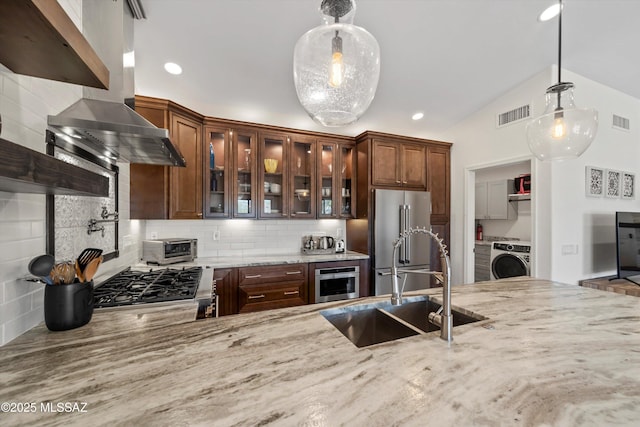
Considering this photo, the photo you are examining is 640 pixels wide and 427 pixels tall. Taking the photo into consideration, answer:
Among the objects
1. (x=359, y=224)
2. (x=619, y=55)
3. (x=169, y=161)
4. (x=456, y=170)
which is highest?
(x=619, y=55)

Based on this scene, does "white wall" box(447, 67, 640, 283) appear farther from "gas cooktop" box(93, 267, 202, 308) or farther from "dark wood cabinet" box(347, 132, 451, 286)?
"gas cooktop" box(93, 267, 202, 308)

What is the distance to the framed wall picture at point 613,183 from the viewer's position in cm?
316

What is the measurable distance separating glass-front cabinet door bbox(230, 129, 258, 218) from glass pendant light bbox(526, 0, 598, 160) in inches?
102

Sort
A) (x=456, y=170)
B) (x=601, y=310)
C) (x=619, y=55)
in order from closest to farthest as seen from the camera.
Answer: (x=601, y=310), (x=619, y=55), (x=456, y=170)

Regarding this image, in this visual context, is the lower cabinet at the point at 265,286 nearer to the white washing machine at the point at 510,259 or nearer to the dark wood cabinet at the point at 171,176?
the dark wood cabinet at the point at 171,176

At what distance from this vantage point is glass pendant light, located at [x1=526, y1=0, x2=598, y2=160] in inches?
60.1

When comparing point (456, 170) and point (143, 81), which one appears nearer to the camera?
point (143, 81)

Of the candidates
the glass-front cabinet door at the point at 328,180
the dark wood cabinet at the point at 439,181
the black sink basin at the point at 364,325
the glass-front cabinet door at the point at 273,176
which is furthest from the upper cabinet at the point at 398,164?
the black sink basin at the point at 364,325

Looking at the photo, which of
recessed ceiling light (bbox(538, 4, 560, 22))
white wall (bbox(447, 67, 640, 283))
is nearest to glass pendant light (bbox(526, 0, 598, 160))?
recessed ceiling light (bbox(538, 4, 560, 22))

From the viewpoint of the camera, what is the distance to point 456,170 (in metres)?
3.80

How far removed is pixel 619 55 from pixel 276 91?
11.9ft

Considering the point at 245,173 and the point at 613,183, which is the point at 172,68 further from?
the point at 613,183

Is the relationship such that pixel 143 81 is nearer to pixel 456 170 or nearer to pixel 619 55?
pixel 456 170

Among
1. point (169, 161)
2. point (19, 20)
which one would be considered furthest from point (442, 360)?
point (169, 161)
